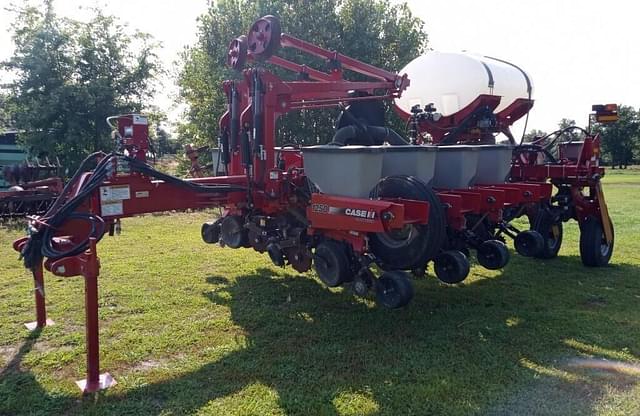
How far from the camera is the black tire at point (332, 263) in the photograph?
387 cm

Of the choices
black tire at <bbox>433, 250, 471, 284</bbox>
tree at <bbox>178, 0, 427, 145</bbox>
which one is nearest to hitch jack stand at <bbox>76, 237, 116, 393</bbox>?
black tire at <bbox>433, 250, 471, 284</bbox>

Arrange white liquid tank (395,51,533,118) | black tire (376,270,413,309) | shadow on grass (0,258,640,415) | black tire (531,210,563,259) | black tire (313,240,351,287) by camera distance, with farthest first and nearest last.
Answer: black tire (531,210,563,259)
white liquid tank (395,51,533,118)
black tire (313,240,351,287)
black tire (376,270,413,309)
shadow on grass (0,258,640,415)

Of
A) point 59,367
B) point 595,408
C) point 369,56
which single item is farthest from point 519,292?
point 369,56

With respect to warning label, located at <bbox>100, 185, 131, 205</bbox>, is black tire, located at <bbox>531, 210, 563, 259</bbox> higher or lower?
lower

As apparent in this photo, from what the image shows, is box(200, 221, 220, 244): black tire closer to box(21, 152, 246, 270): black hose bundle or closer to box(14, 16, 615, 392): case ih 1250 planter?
box(14, 16, 615, 392): case ih 1250 planter

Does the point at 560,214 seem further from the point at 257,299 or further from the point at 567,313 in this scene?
the point at 257,299

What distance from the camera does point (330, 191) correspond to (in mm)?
3865

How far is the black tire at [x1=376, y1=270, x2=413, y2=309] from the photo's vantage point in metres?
3.58

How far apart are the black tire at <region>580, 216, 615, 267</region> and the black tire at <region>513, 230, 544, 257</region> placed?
1.68 m

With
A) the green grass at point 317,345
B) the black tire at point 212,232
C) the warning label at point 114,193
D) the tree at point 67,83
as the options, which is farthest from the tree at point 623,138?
the warning label at point 114,193

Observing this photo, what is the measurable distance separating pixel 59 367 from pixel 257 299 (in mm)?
1789

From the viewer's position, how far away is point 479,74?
5629 millimetres

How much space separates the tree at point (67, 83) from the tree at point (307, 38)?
1.75m

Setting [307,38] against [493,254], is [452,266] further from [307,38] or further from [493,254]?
[307,38]
